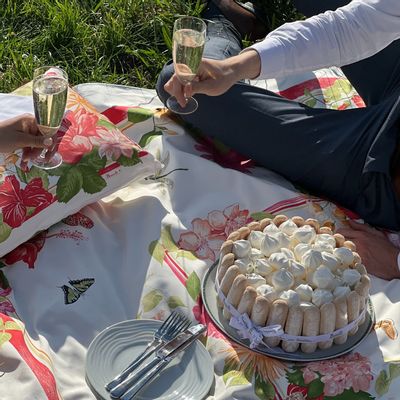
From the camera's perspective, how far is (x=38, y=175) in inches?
86.6

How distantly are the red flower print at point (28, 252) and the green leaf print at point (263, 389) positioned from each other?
2.14 feet

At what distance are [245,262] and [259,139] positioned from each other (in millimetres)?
644

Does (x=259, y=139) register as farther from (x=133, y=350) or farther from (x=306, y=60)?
(x=133, y=350)

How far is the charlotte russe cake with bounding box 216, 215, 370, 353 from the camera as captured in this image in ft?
6.25

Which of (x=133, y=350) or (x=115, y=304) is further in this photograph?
(x=115, y=304)

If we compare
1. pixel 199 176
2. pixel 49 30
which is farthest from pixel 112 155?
pixel 49 30

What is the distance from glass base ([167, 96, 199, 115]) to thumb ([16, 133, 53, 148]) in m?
0.54

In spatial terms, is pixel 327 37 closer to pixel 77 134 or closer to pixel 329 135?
pixel 329 135

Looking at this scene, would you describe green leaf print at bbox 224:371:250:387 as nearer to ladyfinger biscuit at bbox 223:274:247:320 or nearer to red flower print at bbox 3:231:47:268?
ladyfinger biscuit at bbox 223:274:247:320

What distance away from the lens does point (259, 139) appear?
253 cm

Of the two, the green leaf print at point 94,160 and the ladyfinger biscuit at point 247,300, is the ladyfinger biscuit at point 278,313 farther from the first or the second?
the green leaf print at point 94,160

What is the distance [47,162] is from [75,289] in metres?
0.34

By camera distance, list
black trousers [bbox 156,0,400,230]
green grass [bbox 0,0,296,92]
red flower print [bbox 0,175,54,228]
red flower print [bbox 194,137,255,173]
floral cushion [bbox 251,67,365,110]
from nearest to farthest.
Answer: red flower print [bbox 0,175,54,228]
black trousers [bbox 156,0,400,230]
red flower print [bbox 194,137,255,173]
floral cushion [bbox 251,67,365,110]
green grass [bbox 0,0,296,92]

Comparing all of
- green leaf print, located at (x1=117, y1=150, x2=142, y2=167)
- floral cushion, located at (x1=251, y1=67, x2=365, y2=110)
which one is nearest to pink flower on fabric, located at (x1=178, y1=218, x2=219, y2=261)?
green leaf print, located at (x1=117, y1=150, x2=142, y2=167)
